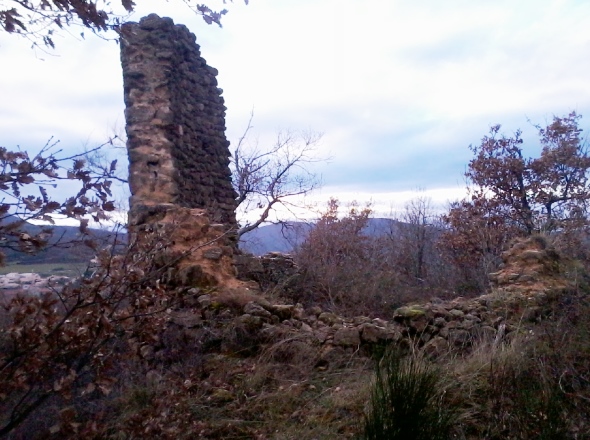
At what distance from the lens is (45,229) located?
2.27m

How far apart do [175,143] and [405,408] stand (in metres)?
5.32

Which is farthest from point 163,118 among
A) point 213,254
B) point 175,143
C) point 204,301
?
point 204,301

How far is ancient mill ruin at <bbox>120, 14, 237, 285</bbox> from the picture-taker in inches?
275

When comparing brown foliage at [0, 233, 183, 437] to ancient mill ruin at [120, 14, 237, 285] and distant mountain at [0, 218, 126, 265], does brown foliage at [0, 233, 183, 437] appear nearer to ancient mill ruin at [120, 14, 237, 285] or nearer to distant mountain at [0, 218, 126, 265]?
distant mountain at [0, 218, 126, 265]

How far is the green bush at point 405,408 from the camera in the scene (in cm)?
330

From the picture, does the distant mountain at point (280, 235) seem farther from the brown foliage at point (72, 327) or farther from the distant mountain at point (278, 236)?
the brown foliage at point (72, 327)

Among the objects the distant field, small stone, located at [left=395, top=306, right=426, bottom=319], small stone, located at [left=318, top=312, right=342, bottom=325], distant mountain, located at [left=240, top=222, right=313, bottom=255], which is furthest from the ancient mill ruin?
distant mountain, located at [left=240, top=222, right=313, bottom=255]

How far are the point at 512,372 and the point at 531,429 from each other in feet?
2.85

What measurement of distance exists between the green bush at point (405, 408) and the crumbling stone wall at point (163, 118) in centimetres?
438

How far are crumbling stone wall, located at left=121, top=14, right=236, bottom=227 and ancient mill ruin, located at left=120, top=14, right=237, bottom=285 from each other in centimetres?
1

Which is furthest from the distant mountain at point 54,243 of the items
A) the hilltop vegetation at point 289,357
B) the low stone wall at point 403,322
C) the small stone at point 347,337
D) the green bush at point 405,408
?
the small stone at point 347,337

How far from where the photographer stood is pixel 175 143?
789cm

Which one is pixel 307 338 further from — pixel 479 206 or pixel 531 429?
pixel 479 206

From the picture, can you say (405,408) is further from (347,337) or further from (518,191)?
(518,191)
